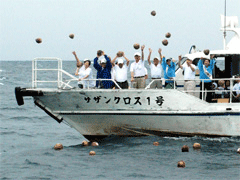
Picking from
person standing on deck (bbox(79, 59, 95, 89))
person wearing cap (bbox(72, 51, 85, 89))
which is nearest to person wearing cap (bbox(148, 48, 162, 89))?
person standing on deck (bbox(79, 59, 95, 89))

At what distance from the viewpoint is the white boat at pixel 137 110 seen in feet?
52.5

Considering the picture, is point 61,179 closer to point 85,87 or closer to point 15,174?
point 15,174

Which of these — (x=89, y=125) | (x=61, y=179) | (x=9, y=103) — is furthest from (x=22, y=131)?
(x=9, y=103)

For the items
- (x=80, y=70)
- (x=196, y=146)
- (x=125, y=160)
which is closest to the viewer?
(x=125, y=160)

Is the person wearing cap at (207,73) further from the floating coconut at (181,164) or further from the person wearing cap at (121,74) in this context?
the floating coconut at (181,164)

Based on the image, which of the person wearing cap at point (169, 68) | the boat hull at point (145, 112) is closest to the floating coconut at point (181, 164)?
the boat hull at point (145, 112)

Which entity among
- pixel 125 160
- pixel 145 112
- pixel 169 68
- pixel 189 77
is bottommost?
pixel 125 160

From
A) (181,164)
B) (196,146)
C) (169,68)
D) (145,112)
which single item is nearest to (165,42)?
(169,68)

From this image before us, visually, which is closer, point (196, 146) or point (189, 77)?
point (196, 146)

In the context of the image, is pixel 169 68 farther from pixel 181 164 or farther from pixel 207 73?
pixel 181 164

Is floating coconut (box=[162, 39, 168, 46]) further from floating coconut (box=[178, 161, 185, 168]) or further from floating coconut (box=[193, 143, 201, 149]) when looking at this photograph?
floating coconut (box=[178, 161, 185, 168])

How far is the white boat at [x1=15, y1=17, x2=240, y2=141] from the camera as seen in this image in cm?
1602

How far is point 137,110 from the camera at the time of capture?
16.1 meters

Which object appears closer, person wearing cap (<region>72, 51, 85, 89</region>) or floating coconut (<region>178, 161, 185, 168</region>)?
floating coconut (<region>178, 161, 185, 168</region>)
